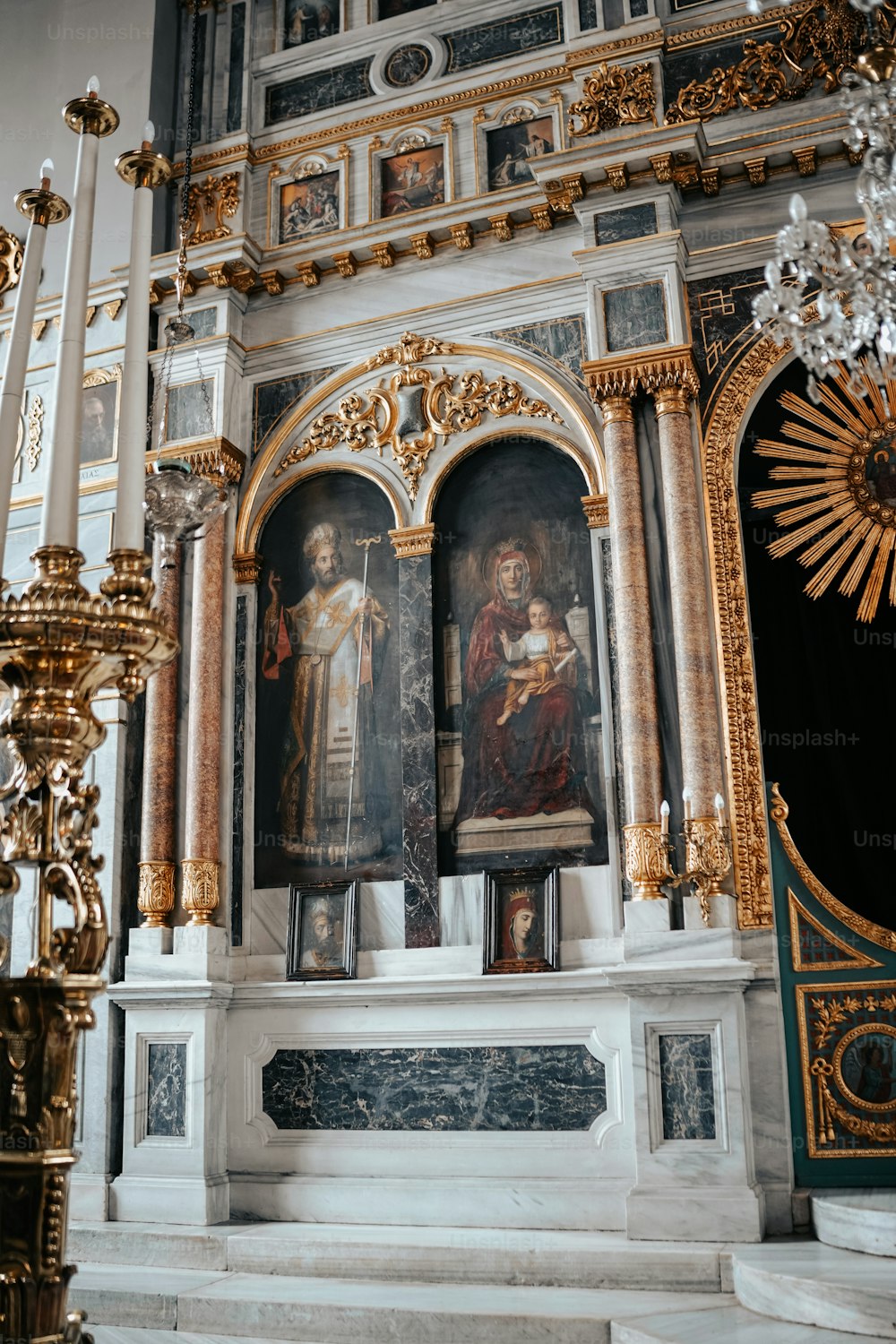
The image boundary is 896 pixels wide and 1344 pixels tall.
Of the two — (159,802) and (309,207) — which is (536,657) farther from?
(309,207)

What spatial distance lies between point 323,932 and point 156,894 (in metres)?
1.15

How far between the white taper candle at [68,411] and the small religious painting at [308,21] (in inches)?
330

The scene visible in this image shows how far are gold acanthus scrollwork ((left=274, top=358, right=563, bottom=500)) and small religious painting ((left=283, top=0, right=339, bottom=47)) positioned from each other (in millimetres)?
2948

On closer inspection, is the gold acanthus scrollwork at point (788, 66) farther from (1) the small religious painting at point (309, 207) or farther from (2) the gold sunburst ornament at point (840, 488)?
(1) the small religious painting at point (309, 207)

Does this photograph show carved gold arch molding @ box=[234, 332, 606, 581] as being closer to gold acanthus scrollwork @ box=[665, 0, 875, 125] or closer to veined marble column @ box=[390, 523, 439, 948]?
veined marble column @ box=[390, 523, 439, 948]

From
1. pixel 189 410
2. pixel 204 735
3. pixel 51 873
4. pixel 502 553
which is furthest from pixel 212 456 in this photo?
pixel 51 873

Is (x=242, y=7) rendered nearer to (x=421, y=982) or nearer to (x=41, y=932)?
(x=421, y=982)

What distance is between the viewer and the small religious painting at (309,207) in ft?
30.4

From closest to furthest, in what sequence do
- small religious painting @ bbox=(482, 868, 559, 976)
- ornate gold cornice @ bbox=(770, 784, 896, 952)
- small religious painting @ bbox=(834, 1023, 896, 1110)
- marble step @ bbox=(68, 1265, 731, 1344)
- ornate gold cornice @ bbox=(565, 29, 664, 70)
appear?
marble step @ bbox=(68, 1265, 731, 1344)
small religious painting @ bbox=(834, 1023, 896, 1110)
ornate gold cornice @ bbox=(770, 784, 896, 952)
small religious painting @ bbox=(482, 868, 559, 976)
ornate gold cornice @ bbox=(565, 29, 664, 70)

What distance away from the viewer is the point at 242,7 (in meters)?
9.95

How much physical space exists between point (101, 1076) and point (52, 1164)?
255 inches

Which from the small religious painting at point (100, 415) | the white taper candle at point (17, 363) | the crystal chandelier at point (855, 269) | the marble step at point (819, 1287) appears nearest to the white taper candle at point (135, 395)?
the white taper candle at point (17, 363)

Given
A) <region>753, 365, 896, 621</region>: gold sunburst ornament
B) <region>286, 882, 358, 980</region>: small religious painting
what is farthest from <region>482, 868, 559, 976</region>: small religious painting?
<region>753, 365, 896, 621</region>: gold sunburst ornament

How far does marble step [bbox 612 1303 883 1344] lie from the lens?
520 cm
